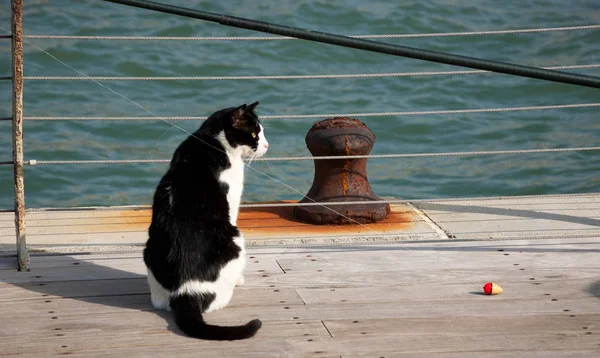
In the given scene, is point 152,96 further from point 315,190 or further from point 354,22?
point 315,190

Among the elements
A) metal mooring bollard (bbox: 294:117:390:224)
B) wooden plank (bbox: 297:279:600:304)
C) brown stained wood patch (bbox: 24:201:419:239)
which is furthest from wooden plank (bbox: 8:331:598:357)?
metal mooring bollard (bbox: 294:117:390:224)

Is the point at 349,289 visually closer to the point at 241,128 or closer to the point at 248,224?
the point at 241,128

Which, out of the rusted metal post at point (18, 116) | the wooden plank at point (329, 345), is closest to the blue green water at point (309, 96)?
the rusted metal post at point (18, 116)

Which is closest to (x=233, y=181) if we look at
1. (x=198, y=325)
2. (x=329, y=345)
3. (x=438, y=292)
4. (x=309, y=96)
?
(x=198, y=325)

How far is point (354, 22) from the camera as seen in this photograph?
10.2 metres

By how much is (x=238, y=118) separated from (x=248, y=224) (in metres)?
1.12

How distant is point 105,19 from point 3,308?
7.56 m

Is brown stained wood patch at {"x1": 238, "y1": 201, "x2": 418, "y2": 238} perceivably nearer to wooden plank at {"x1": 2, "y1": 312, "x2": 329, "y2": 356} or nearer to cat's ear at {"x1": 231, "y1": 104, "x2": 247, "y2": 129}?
cat's ear at {"x1": 231, "y1": 104, "x2": 247, "y2": 129}

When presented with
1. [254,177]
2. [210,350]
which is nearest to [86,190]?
[254,177]

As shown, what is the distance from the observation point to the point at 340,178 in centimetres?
412

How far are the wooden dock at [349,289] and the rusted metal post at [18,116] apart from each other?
0.13 m

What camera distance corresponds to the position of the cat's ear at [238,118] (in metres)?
2.79

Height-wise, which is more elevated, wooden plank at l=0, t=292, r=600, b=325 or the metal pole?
the metal pole

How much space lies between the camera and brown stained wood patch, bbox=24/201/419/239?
3709mm
